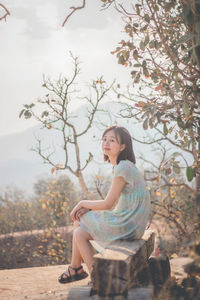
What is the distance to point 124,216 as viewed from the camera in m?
2.49

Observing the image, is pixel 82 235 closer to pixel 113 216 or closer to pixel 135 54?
pixel 113 216

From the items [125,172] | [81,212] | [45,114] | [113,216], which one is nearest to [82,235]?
[81,212]

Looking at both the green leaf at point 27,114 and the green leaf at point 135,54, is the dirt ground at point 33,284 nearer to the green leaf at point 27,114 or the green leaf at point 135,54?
the green leaf at point 27,114

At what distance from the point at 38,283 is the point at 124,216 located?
57.1 inches

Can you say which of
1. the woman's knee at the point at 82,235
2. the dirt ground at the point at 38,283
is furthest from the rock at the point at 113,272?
the woman's knee at the point at 82,235

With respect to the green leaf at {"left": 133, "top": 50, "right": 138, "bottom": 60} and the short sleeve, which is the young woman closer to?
the short sleeve

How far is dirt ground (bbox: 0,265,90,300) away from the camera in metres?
2.58

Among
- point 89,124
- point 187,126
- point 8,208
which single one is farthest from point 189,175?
point 8,208

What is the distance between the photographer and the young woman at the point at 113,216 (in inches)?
96.0

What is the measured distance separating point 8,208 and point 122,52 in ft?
22.6

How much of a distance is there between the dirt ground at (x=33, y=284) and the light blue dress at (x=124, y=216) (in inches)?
20.7

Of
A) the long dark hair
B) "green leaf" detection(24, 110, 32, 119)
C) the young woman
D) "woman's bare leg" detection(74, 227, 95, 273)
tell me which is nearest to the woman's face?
the long dark hair

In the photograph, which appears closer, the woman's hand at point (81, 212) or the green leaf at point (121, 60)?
the woman's hand at point (81, 212)

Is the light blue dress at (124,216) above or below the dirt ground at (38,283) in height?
above
